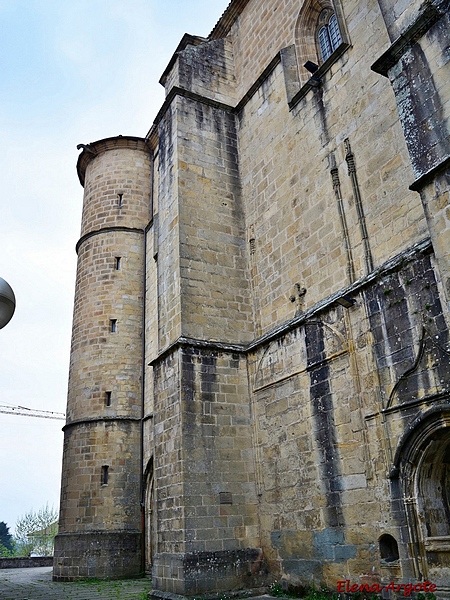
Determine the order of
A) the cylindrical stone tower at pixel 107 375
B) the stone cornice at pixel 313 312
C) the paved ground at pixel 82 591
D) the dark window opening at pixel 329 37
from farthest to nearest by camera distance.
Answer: the cylindrical stone tower at pixel 107 375 < the dark window opening at pixel 329 37 < the paved ground at pixel 82 591 < the stone cornice at pixel 313 312

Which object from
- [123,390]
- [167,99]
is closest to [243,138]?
[167,99]

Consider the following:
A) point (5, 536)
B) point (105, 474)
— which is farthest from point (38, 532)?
point (105, 474)

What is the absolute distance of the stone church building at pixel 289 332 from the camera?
6539mm

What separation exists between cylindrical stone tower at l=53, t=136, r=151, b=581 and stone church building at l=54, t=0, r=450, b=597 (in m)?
0.06

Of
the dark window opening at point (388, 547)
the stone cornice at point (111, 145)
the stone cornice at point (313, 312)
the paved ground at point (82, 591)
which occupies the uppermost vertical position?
the stone cornice at point (111, 145)

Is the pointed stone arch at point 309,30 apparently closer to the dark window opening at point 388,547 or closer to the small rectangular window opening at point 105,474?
the dark window opening at point 388,547

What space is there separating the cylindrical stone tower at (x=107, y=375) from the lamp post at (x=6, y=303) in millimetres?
10193

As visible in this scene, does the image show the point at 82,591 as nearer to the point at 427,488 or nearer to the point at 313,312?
the point at 313,312

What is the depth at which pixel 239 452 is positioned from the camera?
30.1 ft

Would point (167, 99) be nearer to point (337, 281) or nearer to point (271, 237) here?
point (271, 237)

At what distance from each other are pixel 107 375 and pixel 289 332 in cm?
686

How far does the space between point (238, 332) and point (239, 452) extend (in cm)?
222

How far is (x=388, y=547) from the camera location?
6.70m

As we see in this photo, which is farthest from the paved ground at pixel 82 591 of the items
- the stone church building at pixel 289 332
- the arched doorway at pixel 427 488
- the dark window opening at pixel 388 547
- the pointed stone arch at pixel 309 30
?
the pointed stone arch at pixel 309 30
